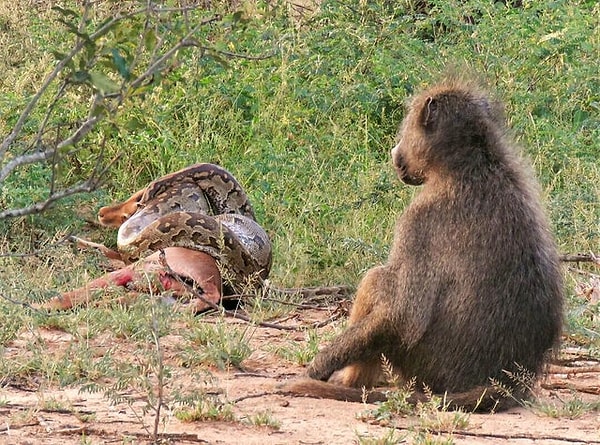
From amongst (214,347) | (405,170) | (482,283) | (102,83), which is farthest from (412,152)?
(102,83)

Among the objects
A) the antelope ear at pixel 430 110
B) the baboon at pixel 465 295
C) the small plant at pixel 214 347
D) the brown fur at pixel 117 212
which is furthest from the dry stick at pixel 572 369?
the brown fur at pixel 117 212

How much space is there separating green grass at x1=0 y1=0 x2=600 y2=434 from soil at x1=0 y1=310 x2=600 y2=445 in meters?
2.24

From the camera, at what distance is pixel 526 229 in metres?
5.59

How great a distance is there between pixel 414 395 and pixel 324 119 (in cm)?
556

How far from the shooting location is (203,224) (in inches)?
334

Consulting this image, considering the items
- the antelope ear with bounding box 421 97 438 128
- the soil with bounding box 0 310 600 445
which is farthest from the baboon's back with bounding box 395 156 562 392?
the antelope ear with bounding box 421 97 438 128

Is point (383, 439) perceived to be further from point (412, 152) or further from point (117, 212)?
point (117, 212)

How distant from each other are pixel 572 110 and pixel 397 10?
7.30 feet

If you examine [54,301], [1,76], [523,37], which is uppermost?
[523,37]

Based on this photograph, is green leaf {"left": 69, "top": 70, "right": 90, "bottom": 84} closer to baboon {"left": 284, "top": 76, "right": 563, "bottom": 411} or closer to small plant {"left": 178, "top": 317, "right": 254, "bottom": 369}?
baboon {"left": 284, "top": 76, "right": 563, "bottom": 411}

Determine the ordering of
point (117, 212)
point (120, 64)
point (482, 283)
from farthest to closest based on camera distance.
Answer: point (117, 212) → point (482, 283) → point (120, 64)

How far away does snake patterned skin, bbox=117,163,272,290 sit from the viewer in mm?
8406

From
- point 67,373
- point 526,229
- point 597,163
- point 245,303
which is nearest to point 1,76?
point 245,303

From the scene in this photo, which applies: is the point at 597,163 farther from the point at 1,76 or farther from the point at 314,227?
the point at 1,76
